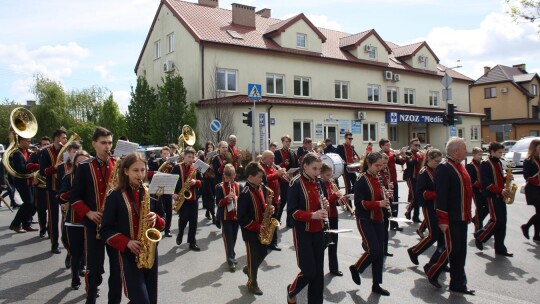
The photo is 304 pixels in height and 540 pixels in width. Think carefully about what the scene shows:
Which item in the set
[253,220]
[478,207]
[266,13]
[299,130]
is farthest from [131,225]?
[266,13]

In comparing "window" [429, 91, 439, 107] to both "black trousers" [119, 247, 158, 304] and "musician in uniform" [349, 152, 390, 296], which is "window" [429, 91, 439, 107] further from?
"black trousers" [119, 247, 158, 304]

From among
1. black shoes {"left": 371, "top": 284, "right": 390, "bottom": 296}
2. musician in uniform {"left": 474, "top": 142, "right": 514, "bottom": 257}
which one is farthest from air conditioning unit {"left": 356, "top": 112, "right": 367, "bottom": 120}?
black shoes {"left": 371, "top": 284, "right": 390, "bottom": 296}

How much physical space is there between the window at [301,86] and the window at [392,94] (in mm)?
8505

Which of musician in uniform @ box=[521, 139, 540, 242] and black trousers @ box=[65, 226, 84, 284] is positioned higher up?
musician in uniform @ box=[521, 139, 540, 242]

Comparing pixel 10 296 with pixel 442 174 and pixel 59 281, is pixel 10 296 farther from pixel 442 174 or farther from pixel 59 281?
pixel 442 174

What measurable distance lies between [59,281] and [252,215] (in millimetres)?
3030

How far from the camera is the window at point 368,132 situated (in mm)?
32500

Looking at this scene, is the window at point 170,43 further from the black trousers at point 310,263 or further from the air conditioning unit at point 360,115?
the black trousers at point 310,263

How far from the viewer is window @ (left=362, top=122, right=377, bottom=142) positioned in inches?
1280

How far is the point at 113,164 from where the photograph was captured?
538 cm

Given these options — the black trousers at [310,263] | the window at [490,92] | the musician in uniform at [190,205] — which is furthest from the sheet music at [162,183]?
the window at [490,92]

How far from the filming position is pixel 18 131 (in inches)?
365

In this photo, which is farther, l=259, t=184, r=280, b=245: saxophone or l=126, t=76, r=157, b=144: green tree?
l=126, t=76, r=157, b=144: green tree

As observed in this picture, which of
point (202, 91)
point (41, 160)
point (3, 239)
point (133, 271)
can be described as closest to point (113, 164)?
point (133, 271)
